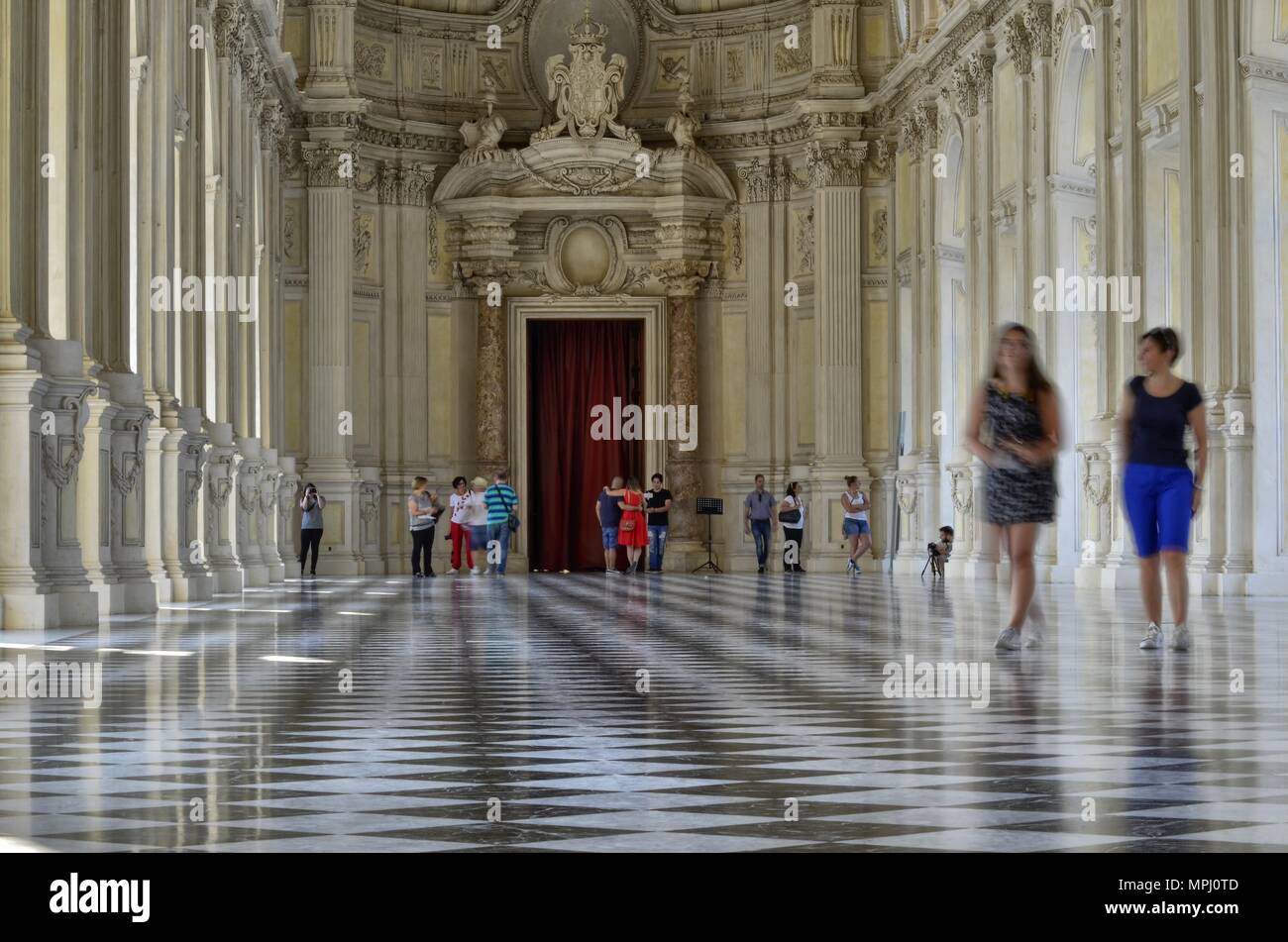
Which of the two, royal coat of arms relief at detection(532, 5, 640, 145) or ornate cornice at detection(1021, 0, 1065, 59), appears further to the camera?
royal coat of arms relief at detection(532, 5, 640, 145)

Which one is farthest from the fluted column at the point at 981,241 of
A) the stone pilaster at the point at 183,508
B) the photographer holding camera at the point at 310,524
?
the stone pilaster at the point at 183,508

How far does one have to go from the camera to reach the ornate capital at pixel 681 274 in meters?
33.5

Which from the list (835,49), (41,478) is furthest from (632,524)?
(41,478)

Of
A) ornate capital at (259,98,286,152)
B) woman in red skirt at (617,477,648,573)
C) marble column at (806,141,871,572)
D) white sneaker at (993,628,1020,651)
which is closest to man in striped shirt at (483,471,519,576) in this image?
woman in red skirt at (617,477,648,573)

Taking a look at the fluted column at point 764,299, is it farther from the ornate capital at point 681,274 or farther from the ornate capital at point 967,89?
the ornate capital at point 967,89

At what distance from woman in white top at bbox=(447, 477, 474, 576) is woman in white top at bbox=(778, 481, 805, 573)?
181 inches

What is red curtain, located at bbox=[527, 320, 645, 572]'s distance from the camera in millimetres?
34688

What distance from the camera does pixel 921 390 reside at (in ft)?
98.5

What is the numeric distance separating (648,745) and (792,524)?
2402 centimetres

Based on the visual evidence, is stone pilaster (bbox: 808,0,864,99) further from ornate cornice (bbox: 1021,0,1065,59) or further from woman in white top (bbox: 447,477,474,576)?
woman in white top (bbox: 447,477,474,576)

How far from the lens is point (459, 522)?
2848cm
